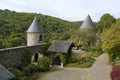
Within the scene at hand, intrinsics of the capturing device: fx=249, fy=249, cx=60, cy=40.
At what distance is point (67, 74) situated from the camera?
26.5m

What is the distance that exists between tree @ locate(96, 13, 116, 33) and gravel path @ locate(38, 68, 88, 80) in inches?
1501

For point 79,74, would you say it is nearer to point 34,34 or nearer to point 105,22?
point 34,34

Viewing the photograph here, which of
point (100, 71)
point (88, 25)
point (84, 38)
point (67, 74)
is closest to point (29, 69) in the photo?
point (67, 74)

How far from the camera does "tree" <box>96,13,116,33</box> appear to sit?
6532 centimetres

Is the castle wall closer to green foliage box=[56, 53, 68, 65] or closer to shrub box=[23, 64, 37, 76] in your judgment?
green foliage box=[56, 53, 68, 65]

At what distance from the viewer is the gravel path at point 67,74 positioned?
973 inches

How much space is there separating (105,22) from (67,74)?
4150 cm

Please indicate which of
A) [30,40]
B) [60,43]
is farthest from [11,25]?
[60,43]

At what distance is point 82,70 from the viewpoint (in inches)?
1129

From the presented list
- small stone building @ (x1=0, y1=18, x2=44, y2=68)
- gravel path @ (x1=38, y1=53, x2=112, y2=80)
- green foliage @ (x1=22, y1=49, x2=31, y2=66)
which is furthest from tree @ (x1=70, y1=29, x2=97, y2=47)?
green foliage @ (x1=22, y1=49, x2=31, y2=66)

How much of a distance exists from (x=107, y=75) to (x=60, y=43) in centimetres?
939

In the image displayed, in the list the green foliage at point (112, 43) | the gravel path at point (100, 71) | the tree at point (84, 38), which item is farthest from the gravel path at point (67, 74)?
the tree at point (84, 38)

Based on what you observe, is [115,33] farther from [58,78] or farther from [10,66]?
[10,66]

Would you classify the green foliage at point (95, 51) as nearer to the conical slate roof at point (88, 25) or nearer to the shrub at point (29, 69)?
the conical slate roof at point (88, 25)
